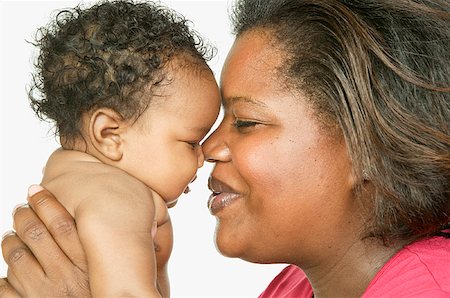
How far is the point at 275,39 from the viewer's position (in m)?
2.12

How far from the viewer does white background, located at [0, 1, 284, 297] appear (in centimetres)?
359

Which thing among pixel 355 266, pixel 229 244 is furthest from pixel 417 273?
pixel 229 244

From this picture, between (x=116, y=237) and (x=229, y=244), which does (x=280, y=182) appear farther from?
(x=116, y=237)

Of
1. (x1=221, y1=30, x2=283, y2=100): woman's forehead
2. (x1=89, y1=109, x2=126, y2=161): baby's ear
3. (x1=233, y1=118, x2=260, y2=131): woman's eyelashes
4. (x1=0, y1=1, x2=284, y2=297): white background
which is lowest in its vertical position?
(x1=0, y1=1, x2=284, y2=297): white background

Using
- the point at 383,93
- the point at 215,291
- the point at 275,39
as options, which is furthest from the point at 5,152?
the point at 383,93

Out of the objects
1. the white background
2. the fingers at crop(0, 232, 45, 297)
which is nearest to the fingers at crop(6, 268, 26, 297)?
the fingers at crop(0, 232, 45, 297)

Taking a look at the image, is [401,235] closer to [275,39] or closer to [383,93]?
[383,93]

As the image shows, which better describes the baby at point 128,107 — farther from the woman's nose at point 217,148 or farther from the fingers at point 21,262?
the fingers at point 21,262

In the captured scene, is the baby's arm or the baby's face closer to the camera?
the baby's arm

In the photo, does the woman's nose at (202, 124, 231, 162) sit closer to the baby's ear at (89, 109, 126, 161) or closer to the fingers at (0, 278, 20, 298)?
the baby's ear at (89, 109, 126, 161)

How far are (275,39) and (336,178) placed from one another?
15.5 inches

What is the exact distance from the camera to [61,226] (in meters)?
1.98

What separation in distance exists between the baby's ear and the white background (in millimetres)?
1526

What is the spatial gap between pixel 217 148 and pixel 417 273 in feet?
2.02
